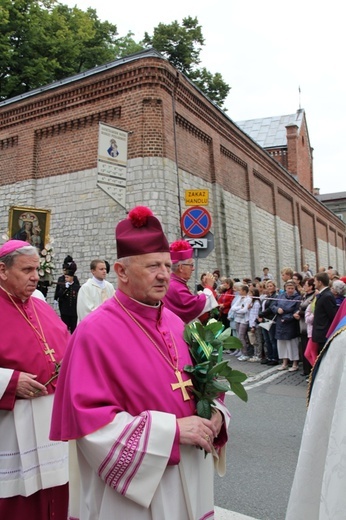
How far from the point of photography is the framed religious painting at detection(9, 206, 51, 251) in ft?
36.8

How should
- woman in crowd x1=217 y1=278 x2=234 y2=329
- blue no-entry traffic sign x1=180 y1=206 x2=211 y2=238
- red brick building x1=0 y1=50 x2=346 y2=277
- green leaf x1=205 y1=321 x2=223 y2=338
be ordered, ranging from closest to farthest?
green leaf x1=205 y1=321 x2=223 y2=338
blue no-entry traffic sign x1=180 y1=206 x2=211 y2=238
woman in crowd x1=217 y1=278 x2=234 y2=329
red brick building x1=0 y1=50 x2=346 y2=277

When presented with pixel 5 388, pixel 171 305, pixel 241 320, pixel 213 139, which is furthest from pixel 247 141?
pixel 5 388

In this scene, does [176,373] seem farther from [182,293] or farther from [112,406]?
[182,293]

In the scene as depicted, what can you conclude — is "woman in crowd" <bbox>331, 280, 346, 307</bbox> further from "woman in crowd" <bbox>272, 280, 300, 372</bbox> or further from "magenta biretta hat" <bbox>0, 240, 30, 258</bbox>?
"magenta biretta hat" <bbox>0, 240, 30, 258</bbox>

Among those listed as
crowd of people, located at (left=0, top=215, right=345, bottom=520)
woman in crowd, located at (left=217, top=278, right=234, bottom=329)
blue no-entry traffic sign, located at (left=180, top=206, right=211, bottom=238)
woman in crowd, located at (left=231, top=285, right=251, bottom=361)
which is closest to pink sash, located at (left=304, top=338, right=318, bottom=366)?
blue no-entry traffic sign, located at (left=180, top=206, right=211, bottom=238)

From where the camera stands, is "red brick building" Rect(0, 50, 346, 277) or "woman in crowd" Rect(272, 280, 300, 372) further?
"red brick building" Rect(0, 50, 346, 277)

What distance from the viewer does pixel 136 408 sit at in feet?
6.95

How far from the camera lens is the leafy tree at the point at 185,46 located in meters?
32.7

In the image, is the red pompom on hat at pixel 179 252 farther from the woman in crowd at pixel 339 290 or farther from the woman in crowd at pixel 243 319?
the woman in crowd at pixel 243 319

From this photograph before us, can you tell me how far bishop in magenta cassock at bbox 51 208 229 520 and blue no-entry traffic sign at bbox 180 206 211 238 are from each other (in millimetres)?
7982

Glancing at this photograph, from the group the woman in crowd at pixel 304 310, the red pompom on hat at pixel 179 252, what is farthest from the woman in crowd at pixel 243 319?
the red pompom on hat at pixel 179 252

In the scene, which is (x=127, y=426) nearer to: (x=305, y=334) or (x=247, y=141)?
(x=305, y=334)

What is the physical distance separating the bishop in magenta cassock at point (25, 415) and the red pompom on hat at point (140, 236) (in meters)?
1.25

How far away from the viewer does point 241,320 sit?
1195 centimetres
